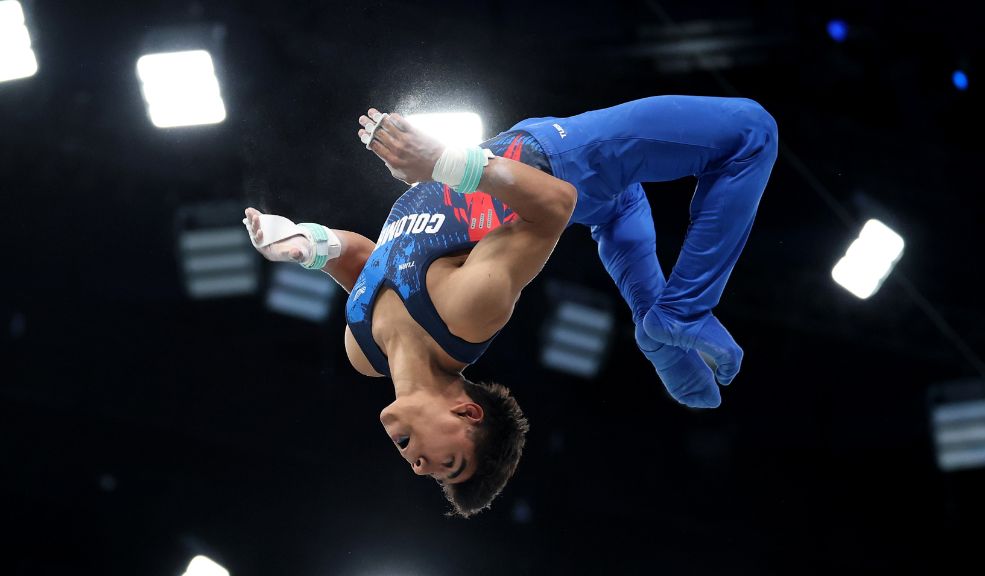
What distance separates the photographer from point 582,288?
4.86m

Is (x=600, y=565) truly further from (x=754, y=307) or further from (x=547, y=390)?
(x=754, y=307)

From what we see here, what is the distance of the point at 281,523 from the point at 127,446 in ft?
2.17

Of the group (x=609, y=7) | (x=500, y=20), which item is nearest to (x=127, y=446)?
(x=500, y=20)

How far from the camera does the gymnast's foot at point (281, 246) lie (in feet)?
10.5

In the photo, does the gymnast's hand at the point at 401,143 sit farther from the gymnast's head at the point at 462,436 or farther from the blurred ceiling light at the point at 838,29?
the blurred ceiling light at the point at 838,29

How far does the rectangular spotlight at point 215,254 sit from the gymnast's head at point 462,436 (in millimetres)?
1794

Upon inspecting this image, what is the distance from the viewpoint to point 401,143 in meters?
2.77

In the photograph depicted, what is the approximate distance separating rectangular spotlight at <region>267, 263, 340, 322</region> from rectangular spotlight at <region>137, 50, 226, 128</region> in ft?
2.16

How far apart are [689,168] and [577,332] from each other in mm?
1627

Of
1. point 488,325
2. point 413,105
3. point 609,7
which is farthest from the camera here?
point 609,7

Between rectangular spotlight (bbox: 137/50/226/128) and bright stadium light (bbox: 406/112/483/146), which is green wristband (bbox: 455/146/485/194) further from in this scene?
rectangular spotlight (bbox: 137/50/226/128)

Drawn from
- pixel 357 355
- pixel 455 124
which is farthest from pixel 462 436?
pixel 455 124

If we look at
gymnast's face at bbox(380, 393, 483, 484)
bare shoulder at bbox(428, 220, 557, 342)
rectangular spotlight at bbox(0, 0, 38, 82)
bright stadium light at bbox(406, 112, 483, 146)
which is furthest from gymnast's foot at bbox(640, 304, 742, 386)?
rectangular spotlight at bbox(0, 0, 38, 82)

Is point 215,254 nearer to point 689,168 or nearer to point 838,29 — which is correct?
point 689,168
